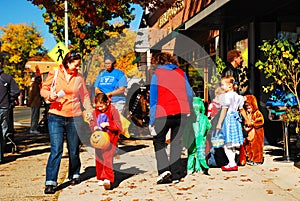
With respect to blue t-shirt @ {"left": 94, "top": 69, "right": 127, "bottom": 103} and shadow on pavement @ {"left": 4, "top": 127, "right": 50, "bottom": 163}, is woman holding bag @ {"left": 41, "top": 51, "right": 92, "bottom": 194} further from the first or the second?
shadow on pavement @ {"left": 4, "top": 127, "right": 50, "bottom": 163}

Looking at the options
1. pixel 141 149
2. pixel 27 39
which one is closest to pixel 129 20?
pixel 141 149

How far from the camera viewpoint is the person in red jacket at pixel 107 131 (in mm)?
5973

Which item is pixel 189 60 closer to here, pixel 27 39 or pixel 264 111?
pixel 264 111

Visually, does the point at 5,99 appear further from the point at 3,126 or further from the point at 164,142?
the point at 164,142

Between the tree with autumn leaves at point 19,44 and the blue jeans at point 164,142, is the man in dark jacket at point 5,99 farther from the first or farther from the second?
the tree with autumn leaves at point 19,44

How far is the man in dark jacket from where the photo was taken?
327 inches

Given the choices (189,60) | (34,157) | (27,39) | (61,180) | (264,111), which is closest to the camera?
(61,180)

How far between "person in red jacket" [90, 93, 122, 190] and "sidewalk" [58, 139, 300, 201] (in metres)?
0.17

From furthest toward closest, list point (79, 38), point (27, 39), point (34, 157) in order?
point (27, 39) < point (79, 38) < point (34, 157)

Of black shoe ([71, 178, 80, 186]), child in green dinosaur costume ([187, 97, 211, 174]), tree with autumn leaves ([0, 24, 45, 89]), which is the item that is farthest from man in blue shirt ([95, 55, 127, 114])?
tree with autumn leaves ([0, 24, 45, 89])

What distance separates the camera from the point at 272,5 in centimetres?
893

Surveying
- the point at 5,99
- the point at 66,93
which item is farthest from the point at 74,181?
the point at 5,99

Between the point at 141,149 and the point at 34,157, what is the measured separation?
2.22 meters

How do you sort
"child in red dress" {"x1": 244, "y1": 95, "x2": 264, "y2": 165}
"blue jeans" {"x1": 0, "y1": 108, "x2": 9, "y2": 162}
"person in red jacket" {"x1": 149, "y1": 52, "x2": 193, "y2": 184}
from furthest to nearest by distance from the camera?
"blue jeans" {"x1": 0, "y1": 108, "x2": 9, "y2": 162}
"child in red dress" {"x1": 244, "y1": 95, "x2": 264, "y2": 165}
"person in red jacket" {"x1": 149, "y1": 52, "x2": 193, "y2": 184}
